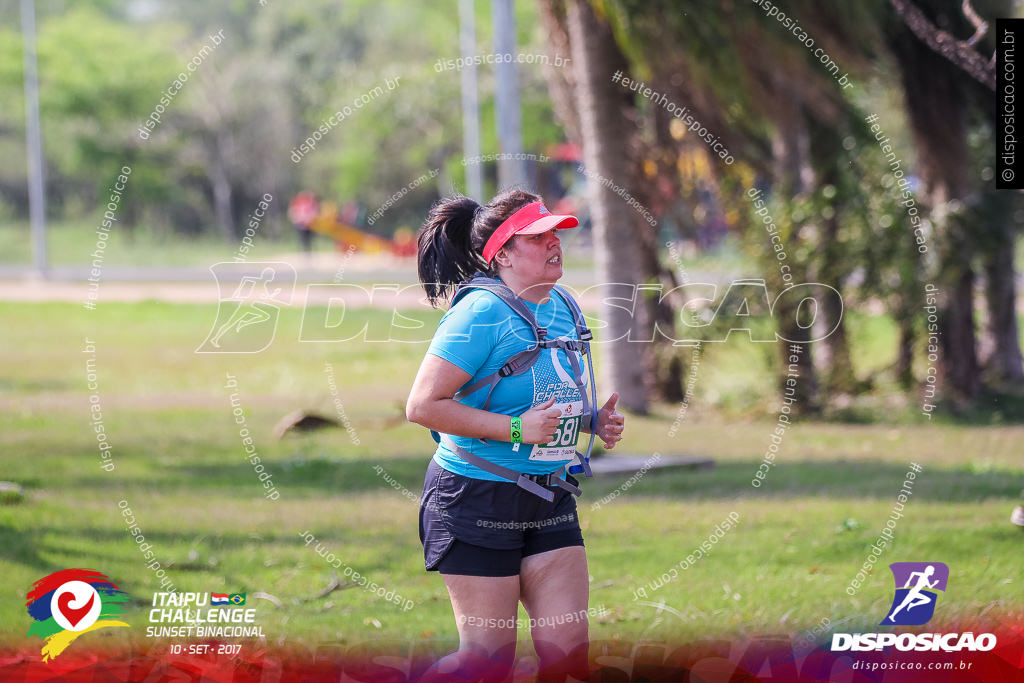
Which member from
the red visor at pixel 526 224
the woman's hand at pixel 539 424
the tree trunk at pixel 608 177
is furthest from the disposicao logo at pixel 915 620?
the tree trunk at pixel 608 177

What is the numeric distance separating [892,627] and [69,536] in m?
4.32

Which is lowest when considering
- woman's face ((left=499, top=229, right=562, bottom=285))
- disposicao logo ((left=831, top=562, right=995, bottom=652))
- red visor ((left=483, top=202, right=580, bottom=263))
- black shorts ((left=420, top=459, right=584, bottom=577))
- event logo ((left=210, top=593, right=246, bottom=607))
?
event logo ((left=210, top=593, right=246, bottom=607))

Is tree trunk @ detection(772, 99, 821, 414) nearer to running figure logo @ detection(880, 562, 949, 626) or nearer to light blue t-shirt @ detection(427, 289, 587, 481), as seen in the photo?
running figure logo @ detection(880, 562, 949, 626)

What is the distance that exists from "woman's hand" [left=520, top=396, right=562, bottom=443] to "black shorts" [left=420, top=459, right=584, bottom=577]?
0.21 m

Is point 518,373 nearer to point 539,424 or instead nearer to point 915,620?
point 539,424

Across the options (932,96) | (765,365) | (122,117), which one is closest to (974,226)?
(932,96)

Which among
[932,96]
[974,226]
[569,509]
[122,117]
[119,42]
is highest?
[119,42]

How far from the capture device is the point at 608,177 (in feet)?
36.4

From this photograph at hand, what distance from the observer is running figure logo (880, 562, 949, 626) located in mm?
4988

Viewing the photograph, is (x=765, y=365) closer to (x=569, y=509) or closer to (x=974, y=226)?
(x=974, y=226)

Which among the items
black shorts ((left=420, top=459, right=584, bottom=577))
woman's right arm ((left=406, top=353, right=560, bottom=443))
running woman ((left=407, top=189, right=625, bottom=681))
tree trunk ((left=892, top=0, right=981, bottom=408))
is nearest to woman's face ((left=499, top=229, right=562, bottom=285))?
running woman ((left=407, top=189, right=625, bottom=681))

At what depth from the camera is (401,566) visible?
6422 millimetres

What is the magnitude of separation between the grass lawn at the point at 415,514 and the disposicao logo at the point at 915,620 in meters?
0.10

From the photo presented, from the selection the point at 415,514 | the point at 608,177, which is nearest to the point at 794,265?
the point at 608,177
